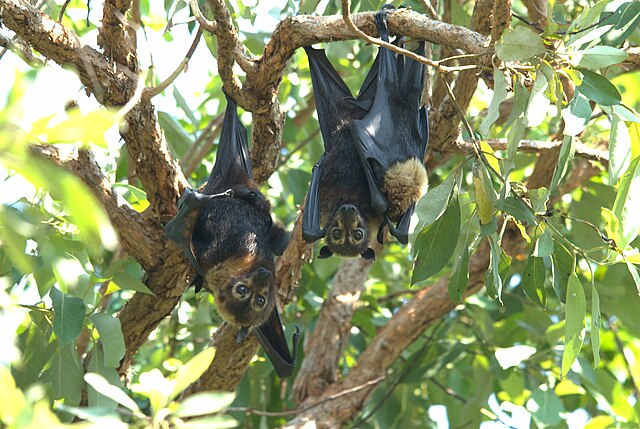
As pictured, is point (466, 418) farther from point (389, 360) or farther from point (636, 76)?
point (636, 76)

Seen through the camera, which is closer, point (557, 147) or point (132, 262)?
point (132, 262)

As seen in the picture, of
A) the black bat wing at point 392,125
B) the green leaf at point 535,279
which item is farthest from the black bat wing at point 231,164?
the green leaf at point 535,279

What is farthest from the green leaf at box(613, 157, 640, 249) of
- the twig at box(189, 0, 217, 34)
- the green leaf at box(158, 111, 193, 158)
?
the green leaf at box(158, 111, 193, 158)

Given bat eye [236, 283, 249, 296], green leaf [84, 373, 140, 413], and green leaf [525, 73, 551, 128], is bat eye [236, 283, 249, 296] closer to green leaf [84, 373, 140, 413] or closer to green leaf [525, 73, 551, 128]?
green leaf [525, 73, 551, 128]

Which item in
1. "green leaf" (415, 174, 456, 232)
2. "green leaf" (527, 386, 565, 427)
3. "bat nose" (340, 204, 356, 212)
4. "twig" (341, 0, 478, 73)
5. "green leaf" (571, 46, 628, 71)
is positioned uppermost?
"twig" (341, 0, 478, 73)

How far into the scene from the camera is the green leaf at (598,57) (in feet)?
Answer: 9.51

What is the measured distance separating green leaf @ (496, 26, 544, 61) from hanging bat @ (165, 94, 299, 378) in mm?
Result: 2538

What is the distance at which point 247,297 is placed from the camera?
5285 millimetres

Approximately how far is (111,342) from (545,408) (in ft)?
9.10

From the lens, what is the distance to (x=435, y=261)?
147 inches

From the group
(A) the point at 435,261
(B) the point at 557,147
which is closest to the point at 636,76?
(B) the point at 557,147

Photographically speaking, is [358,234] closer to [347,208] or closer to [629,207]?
[347,208]

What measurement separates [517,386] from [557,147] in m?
1.72

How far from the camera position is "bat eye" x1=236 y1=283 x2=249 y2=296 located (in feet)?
17.4
